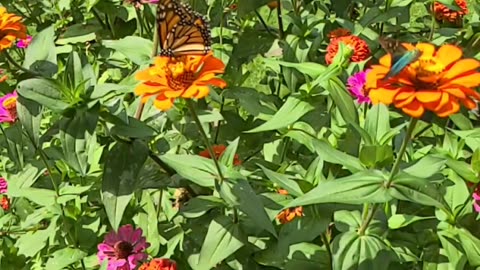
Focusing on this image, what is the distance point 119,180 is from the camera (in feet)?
4.55

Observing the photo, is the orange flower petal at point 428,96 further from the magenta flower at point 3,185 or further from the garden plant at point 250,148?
the magenta flower at point 3,185

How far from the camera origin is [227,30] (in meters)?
1.96

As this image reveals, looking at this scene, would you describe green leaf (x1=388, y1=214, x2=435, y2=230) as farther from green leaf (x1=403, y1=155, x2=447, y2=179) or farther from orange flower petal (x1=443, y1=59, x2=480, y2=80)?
orange flower petal (x1=443, y1=59, x2=480, y2=80)

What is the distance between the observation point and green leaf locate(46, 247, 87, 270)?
5.43 feet

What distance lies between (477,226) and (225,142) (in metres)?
0.67

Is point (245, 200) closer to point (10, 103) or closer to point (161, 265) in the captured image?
point (161, 265)

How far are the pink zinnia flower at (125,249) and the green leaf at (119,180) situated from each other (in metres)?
0.20

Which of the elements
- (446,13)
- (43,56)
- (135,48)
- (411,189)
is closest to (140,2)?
(135,48)

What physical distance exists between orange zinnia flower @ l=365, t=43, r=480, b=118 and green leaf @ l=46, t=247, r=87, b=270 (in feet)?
2.94

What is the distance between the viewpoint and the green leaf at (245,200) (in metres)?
1.24

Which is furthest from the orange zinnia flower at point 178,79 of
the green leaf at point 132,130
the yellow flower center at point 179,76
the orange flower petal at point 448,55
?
the orange flower petal at point 448,55

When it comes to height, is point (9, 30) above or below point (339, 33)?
above

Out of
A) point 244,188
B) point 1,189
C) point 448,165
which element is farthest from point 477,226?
point 1,189

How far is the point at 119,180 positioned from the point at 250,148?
509mm
